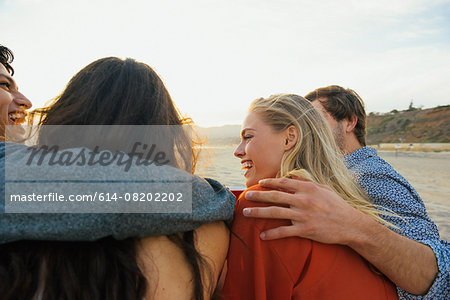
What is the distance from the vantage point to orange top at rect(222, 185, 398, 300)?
60.3 inches

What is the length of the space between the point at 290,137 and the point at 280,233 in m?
1.00

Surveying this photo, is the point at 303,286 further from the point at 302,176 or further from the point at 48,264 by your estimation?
the point at 48,264

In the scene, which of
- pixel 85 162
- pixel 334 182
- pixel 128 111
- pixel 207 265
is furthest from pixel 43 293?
pixel 334 182

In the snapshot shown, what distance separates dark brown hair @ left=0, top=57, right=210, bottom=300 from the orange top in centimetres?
26

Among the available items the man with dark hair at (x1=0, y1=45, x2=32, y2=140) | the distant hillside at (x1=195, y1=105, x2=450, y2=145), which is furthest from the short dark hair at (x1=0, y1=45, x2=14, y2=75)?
the distant hillside at (x1=195, y1=105, x2=450, y2=145)

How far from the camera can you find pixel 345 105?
382 centimetres

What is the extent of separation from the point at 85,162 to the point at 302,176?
129cm

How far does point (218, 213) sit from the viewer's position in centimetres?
133

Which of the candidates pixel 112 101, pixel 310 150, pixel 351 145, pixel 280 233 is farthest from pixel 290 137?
pixel 351 145

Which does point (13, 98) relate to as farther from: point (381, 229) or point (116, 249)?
point (381, 229)

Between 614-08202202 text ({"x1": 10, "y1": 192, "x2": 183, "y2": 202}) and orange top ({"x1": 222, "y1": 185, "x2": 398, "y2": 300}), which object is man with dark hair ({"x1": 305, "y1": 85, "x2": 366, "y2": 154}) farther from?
614-08202202 text ({"x1": 10, "y1": 192, "x2": 183, "y2": 202})

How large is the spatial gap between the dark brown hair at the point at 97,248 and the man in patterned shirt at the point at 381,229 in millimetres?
520

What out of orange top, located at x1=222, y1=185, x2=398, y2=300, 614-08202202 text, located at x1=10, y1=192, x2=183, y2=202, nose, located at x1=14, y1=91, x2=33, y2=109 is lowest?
orange top, located at x1=222, y1=185, x2=398, y2=300

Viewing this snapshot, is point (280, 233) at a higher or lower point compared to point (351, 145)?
lower
